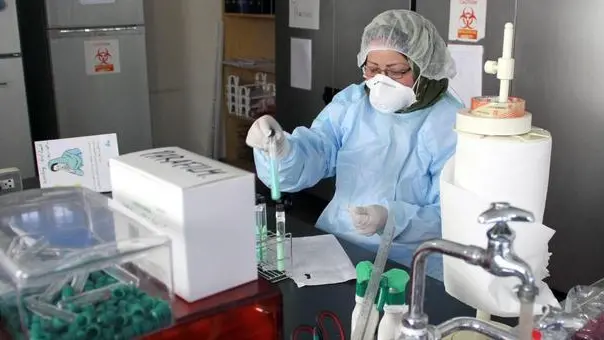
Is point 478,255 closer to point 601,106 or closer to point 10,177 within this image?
point 10,177

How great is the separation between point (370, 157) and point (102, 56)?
2106 millimetres

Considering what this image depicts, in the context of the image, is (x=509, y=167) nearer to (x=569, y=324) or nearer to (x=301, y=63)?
(x=569, y=324)

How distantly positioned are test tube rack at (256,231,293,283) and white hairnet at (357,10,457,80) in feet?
2.18

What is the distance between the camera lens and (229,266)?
938 mm

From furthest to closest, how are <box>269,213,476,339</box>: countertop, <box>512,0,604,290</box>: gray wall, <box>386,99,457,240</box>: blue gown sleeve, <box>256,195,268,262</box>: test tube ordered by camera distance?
<box>512,0,604,290</box>: gray wall, <box>386,99,457,240</box>: blue gown sleeve, <box>256,195,268,262</box>: test tube, <box>269,213,476,339</box>: countertop

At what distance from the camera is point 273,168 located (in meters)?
1.41

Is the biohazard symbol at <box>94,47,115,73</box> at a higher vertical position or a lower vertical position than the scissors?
higher

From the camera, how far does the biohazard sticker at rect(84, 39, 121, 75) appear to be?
133 inches

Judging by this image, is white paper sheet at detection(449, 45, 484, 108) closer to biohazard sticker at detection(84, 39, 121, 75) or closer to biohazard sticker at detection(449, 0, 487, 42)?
biohazard sticker at detection(449, 0, 487, 42)

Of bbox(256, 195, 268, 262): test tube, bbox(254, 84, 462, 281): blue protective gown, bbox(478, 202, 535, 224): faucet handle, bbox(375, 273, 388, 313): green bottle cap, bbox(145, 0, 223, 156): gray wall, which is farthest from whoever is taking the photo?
bbox(145, 0, 223, 156): gray wall

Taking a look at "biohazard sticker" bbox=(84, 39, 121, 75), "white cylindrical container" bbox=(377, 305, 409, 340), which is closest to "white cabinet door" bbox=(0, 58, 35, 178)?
"biohazard sticker" bbox=(84, 39, 121, 75)

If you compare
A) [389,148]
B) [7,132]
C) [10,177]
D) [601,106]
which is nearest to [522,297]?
[389,148]

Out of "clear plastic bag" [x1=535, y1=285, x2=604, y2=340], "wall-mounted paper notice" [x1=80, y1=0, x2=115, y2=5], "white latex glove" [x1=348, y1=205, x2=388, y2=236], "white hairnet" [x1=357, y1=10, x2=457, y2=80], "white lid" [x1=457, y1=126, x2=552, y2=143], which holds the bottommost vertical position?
"white latex glove" [x1=348, y1=205, x2=388, y2=236]

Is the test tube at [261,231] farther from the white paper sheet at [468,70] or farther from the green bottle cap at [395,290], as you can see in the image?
the white paper sheet at [468,70]
